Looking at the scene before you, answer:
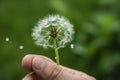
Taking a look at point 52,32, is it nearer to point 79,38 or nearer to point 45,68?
point 45,68

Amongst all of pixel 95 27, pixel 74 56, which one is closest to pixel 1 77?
pixel 74 56

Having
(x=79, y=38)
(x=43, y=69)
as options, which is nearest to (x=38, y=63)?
(x=43, y=69)

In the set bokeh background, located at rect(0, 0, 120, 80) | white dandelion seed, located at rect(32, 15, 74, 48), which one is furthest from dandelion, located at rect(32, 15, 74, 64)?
bokeh background, located at rect(0, 0, 120, 80)

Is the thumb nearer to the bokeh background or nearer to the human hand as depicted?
the human hand

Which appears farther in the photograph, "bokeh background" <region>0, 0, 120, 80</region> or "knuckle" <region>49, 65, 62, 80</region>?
"bokeh background" <region>0, 0, 120, 80</region>

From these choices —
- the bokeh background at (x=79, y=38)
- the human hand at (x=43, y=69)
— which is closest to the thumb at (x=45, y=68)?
the human hand at (x=43, y=69)

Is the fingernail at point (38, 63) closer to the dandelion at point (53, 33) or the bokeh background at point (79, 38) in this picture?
the dandelion at point (53, 33)
